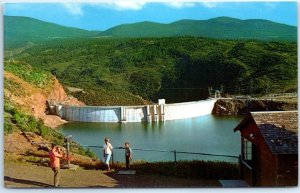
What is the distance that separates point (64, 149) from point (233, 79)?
288 centimetres

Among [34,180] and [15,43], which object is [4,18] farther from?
[34,180]

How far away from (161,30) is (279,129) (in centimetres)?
233

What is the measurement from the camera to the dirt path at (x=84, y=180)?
27.7ft

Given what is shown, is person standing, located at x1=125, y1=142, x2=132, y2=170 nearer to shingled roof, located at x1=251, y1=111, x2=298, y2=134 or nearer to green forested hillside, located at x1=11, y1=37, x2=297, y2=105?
green forested hillside, located at x1=11, y1=37, x2=297, y2=105

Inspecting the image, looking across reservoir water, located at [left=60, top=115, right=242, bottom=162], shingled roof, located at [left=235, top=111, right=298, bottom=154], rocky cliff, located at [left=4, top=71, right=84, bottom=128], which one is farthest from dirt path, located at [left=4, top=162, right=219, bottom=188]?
shingled roof, located at [left=235, top=111, right=298, bottom=154]

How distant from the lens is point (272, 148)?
7.94 meters

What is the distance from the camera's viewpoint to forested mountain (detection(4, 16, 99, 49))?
857 cm

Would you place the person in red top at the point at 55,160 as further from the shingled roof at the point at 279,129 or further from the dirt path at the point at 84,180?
the shingled roof at the point at 279,129

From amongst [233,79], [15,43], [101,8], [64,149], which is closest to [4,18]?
[15,43]

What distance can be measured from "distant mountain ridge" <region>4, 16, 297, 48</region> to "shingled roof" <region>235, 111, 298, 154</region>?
1.18 m

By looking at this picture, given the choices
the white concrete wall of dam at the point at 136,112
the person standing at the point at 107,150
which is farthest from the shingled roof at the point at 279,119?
the person standing at the point at 107,150

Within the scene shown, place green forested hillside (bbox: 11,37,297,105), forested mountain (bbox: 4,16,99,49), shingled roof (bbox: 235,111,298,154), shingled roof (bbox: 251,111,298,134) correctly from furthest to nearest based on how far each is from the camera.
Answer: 1. green forested hillside (bbox: 11,37,297,105)
2. forested mountain (bbox: 4,16,99,49)
3. shingled roof (bbox: 251,111,298,134)
4. shingled roof (bbox: 235,111,298,154)

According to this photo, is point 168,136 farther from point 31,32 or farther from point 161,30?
point 31,32

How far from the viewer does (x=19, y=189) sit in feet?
27.5
